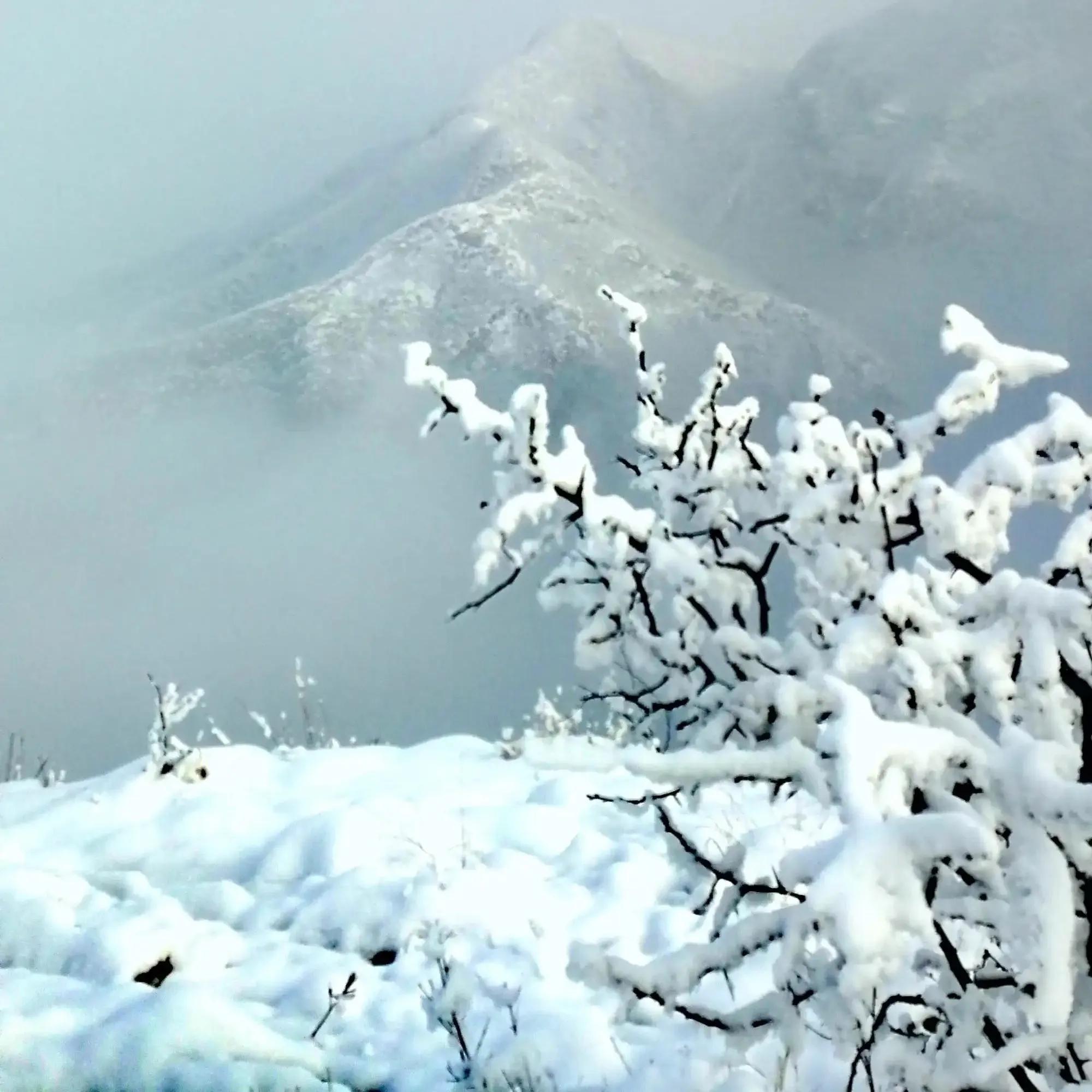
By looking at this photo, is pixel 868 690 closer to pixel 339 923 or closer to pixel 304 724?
pixel 339 923

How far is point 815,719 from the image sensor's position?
2.21 m

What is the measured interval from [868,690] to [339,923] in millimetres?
3341

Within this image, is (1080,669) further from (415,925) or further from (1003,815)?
(415,925)

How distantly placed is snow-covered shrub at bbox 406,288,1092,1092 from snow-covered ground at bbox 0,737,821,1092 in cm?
53

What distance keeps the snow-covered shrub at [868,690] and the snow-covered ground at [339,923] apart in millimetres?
533

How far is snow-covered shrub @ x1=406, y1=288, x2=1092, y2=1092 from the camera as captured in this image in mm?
1630

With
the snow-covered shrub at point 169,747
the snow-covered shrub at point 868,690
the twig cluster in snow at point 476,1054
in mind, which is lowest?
the snow-covered shrub at point 169,747

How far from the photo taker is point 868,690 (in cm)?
224

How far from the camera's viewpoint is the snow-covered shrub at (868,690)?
5.35 ft

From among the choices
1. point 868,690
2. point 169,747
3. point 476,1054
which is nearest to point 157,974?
point 476,1054

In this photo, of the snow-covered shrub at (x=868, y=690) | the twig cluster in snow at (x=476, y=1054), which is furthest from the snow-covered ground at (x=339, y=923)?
the snow-covered shrub at (x=868, y=690)

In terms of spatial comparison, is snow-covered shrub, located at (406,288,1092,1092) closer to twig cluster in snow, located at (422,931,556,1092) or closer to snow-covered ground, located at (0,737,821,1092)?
snow-covered ground, located at (0,737,821,1092)

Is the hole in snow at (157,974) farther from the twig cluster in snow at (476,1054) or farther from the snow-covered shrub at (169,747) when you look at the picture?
the snow-covered shrub at (169,747)

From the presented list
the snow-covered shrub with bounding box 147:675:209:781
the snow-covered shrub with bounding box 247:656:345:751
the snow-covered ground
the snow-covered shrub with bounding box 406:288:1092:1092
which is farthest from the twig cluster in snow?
the snow-covered shrub with bounding box 247:656:345:751
